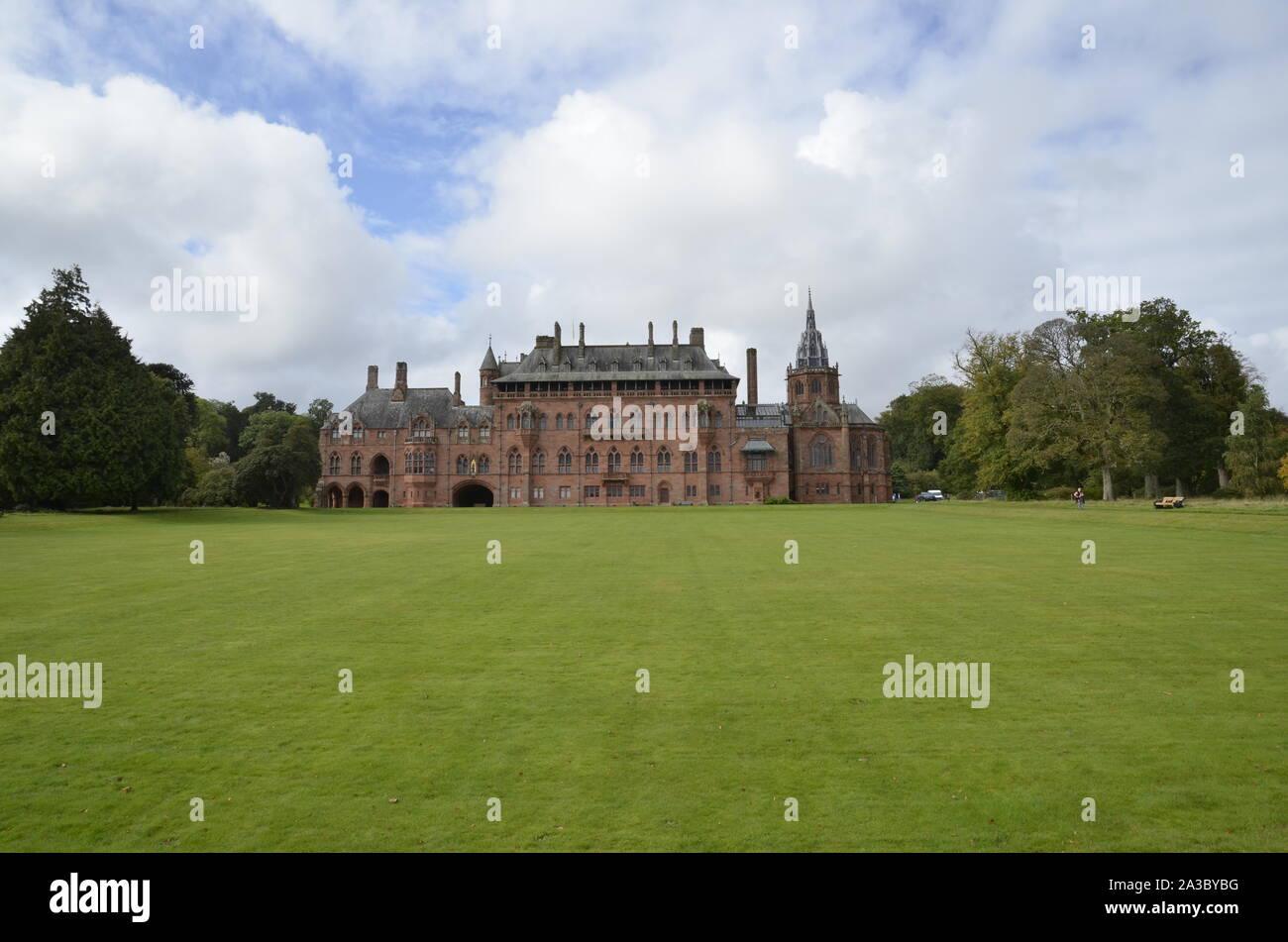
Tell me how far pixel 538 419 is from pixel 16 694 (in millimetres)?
79363

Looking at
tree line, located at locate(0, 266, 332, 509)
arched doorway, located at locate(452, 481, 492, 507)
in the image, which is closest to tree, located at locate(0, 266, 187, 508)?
tree line, located at locate(0, 266, 332, 509)

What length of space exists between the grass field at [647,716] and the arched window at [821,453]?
71134mm

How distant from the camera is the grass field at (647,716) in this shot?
5.88 meters

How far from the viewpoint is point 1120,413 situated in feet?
182

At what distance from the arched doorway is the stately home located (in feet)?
0.74

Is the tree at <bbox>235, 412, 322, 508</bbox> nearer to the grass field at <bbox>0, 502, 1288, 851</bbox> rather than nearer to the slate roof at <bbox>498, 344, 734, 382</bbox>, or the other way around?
the slate roof at <bbox>498, 344, 734, 382</bbox>

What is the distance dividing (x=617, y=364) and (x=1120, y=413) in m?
51.8

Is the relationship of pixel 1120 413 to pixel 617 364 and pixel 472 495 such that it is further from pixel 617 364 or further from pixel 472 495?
pixel 472 495

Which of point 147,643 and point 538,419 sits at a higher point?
point 538,419

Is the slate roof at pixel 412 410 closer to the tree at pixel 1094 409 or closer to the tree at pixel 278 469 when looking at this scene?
the tree at pixel 278 469

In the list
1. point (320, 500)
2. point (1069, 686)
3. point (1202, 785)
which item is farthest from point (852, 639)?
point (320, 500)

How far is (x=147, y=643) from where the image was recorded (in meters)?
11.7

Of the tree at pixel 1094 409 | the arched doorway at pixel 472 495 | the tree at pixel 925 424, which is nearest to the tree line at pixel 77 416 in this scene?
the arched doorway at pixel 472 495
